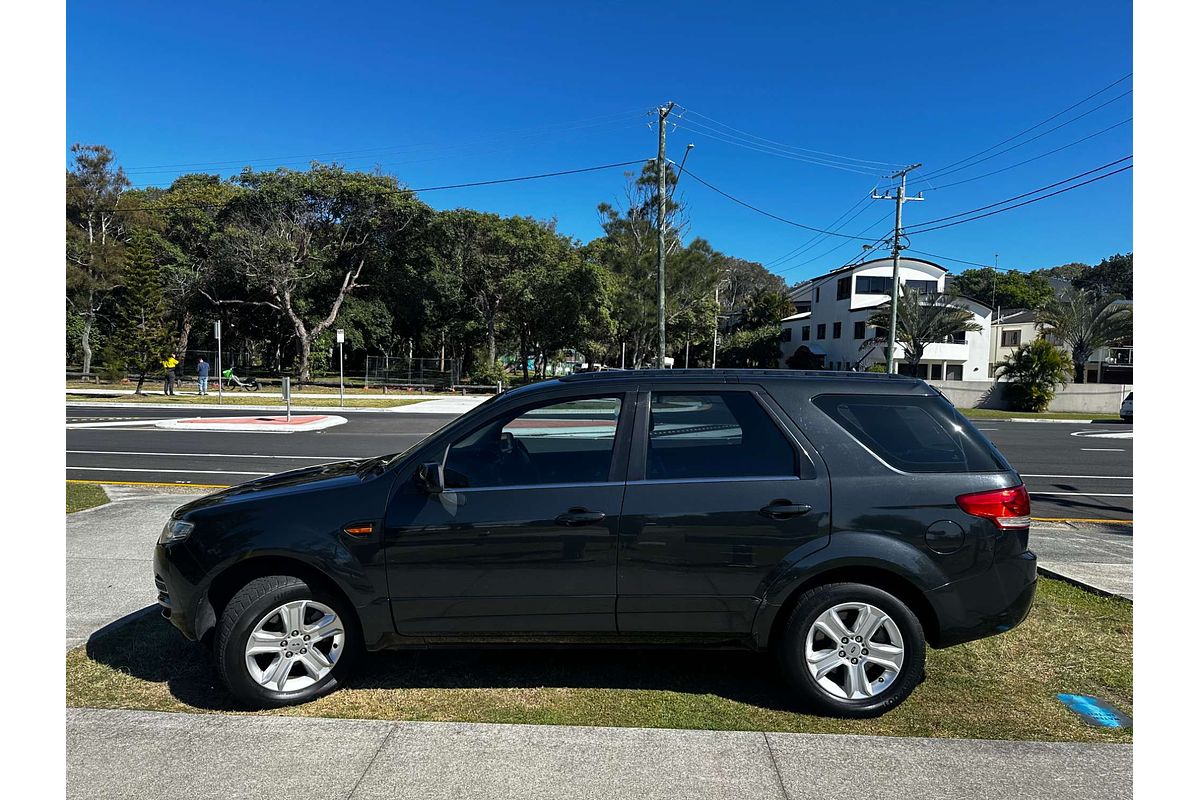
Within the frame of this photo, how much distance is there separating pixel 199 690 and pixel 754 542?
3129 millimetres

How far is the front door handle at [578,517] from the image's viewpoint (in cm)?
357

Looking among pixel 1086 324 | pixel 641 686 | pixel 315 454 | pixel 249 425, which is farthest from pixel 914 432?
pixel 1086 324

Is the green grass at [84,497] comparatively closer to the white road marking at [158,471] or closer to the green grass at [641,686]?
the white road marking at [158,471]

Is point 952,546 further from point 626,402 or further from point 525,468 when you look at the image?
point 525,468

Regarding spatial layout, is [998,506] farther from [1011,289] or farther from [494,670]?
[1011,289]

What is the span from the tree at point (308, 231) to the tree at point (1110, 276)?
85.7 meters

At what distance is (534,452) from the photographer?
409 centimetres

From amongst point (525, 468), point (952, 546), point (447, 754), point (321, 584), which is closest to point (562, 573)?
point (525, 468)

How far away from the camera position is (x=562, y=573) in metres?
3.59

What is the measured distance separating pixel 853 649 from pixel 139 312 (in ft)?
141

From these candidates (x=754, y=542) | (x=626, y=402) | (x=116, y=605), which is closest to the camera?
(x=754, y=542)

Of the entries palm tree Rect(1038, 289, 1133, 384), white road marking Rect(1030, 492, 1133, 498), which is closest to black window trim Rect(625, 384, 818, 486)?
white road marking Rect(1030, 492, 1133, 498)

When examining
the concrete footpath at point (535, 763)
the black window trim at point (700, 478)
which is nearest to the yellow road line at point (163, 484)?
the concrete footpath at point (535, 763)

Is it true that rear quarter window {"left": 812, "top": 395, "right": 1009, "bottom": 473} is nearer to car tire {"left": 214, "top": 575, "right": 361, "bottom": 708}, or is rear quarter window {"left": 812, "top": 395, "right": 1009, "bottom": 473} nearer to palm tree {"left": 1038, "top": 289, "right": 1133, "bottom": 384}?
car tire {"left": 214, "top": 575, "right": 361, "bottom": 708}
